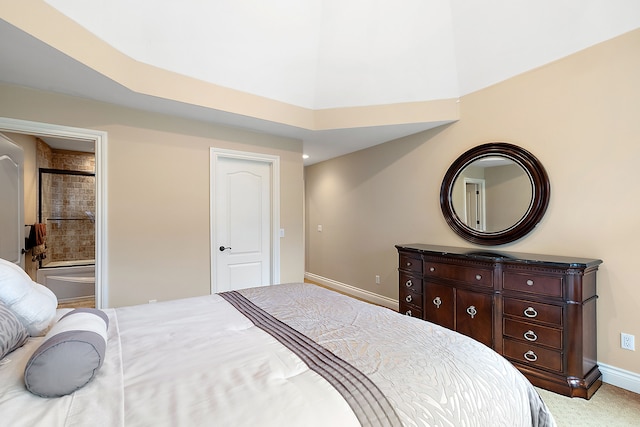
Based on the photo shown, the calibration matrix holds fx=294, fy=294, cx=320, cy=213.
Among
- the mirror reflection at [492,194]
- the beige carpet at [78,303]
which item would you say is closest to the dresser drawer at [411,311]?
the mirror reflection at [492,194]

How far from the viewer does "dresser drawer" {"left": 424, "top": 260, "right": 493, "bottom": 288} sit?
246 cm

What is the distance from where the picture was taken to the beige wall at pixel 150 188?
2.66 meters

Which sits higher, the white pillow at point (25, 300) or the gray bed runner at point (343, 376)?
the white pillow at point (25, 300)

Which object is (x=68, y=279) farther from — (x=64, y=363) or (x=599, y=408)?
(x=599, y=408)

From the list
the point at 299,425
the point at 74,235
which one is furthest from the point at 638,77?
the point at 74,235

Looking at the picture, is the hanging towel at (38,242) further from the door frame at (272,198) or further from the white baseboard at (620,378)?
the white baseboard at (620,378)

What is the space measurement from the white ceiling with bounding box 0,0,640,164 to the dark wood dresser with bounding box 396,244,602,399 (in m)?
1.74

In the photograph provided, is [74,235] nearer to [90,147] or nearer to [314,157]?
[90,147]

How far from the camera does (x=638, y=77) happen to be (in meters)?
2.13

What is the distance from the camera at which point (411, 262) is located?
311cm

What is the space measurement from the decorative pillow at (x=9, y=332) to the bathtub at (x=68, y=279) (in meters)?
4.05

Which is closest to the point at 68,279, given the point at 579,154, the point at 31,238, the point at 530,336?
the point at 31,238

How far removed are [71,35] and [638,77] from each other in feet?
13.1

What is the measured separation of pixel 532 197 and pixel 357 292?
2.80 m
